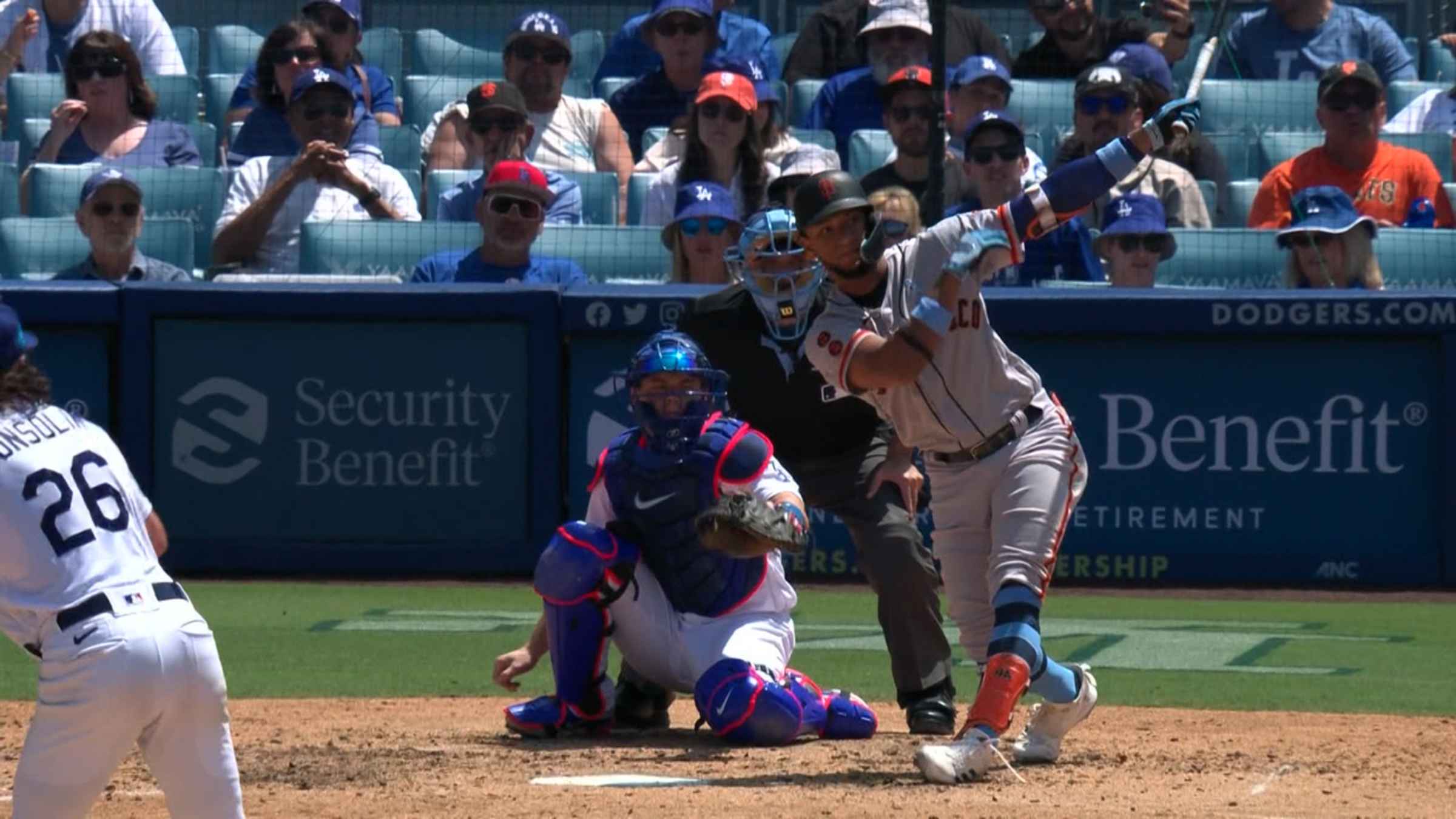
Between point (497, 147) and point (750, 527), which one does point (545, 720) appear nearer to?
point (750, 527)

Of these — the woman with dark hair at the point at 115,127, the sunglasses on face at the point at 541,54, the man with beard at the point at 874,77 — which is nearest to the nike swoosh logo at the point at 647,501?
the sunglasses on face at the point at 541,54

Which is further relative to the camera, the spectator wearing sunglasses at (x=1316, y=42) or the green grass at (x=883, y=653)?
the spectator wearing sunglasses at (x=1316, y=42)

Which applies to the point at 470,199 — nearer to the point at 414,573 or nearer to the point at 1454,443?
the point at 414,573

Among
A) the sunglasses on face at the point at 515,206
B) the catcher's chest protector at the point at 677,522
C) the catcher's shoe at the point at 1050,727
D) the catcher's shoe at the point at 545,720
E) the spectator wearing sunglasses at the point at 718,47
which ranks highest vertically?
the spectator wearing sunglasses at the point at 718,47

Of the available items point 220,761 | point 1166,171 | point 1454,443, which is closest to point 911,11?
point 1166,171

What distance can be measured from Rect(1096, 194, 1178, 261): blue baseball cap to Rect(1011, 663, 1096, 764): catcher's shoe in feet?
14.9

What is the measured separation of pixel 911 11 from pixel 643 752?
21.6 ft

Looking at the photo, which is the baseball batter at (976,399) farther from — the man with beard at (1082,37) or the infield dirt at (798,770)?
the man with beard at (1082,37)

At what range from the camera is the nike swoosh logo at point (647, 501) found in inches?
236

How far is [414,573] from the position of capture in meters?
9.98

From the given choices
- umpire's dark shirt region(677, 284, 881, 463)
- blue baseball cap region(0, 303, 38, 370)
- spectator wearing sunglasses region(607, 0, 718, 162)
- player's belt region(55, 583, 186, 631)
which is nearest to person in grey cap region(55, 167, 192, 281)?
spectator wearing sunglasses region(607, 0, 718, 162)

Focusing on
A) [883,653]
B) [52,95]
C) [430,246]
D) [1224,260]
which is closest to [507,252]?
[430,246]

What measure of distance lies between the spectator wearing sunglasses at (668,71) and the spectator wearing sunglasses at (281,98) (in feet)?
4.62

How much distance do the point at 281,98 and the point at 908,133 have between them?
3321mm
